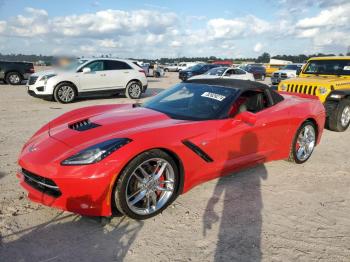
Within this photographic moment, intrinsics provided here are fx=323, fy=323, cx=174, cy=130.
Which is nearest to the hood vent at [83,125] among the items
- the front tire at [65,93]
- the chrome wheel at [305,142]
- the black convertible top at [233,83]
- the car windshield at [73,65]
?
the black convertible top at [233,83]

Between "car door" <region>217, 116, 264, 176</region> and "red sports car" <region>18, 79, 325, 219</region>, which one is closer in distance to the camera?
"red sports car" <region>18, 79, 325, 219</region>

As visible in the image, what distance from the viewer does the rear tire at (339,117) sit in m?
7.68

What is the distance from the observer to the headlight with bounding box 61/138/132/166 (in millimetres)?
Answer: 2996

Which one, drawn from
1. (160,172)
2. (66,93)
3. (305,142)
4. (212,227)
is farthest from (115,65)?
(212,227)

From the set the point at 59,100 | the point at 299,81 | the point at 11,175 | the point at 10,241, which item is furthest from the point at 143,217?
the point at 59,100

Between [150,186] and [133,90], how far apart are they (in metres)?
10.0

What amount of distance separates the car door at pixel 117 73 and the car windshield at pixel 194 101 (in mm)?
7802

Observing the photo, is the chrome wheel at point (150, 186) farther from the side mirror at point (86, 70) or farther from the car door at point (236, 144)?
the side mirror at point (86, 70)

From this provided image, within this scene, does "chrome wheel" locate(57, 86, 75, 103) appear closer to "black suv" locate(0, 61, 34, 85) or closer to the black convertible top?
the black convertible top

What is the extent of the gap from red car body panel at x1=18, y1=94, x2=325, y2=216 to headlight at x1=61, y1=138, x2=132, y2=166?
0.16ft

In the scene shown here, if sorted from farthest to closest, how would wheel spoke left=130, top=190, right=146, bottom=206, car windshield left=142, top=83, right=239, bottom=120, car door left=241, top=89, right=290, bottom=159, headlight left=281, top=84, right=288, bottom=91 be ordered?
headlight left=281, top=84, right=288, bottom=91
car door left=241, top=89, right=290, bottom=159
car windshield left=142, top=83, right=239, bottom=120
wheel spoke left=130, top=190, right=146, bottom=206

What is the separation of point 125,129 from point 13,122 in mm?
5398

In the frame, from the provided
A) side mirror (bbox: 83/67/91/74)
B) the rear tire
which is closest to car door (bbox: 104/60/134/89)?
side mirror (bbox: 83/67/91/74)

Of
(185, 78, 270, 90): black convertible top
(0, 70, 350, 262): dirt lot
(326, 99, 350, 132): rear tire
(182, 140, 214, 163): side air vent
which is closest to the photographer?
(0, 70, 350, 262): dirt lot
